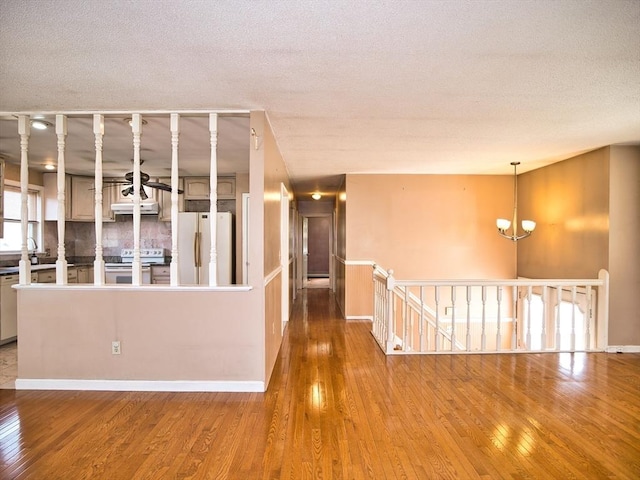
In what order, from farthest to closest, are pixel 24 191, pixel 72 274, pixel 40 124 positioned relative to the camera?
1. pixel 72 274
2. pixel 40 124
3. pixel 24 191

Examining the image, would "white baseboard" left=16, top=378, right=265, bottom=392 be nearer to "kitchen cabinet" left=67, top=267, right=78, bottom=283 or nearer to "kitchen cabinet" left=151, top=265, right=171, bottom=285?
"kitchen cabinet" left=67, top=267, right=78, bottom=283

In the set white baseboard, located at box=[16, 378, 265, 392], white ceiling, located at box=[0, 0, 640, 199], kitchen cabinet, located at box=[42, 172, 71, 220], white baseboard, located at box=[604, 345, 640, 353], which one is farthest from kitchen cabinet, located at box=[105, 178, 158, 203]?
white baseboard, located at box=[604, 345, 640, 353]

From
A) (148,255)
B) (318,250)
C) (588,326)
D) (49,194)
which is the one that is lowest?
(588,326)

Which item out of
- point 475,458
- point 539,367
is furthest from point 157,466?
point 539,367

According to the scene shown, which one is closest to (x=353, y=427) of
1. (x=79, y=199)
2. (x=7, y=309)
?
(x=7, y=309)

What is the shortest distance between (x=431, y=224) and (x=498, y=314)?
229cm

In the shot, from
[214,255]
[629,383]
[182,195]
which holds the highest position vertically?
[182,195]

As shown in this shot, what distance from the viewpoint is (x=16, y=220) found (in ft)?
17.1

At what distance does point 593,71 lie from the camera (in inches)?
91.3

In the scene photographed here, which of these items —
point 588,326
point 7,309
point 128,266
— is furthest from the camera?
point 128,266

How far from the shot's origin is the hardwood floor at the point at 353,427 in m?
2.06

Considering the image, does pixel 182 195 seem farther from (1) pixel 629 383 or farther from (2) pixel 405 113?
(1) pixel 629 383

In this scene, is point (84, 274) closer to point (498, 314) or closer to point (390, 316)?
point (390, 316)

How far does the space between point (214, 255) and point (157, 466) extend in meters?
1.56
